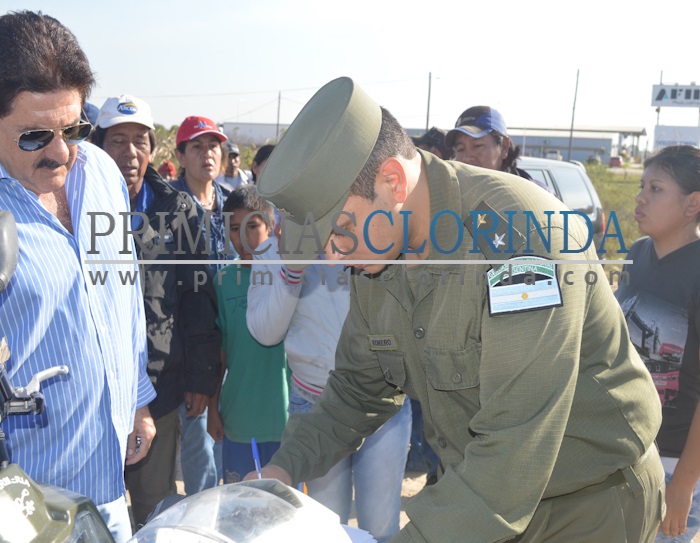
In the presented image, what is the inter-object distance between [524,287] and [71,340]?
133 centimetres

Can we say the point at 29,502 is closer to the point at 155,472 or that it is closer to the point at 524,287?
the point at 524,287

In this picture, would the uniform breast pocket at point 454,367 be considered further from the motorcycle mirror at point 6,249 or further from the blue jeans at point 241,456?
the blue jeans at point 241,456

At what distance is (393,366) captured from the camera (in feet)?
6.73

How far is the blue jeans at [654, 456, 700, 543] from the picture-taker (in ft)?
9.79

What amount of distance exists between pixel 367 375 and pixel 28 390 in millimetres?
996

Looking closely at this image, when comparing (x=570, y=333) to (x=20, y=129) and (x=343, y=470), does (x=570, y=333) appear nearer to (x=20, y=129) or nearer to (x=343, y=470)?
(x=20, y=129)

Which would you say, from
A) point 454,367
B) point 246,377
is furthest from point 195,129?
point 454,367

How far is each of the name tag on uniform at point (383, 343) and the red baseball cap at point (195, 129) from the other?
3.52 meters

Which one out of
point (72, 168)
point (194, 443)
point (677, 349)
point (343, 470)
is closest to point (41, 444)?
point (72, 168)

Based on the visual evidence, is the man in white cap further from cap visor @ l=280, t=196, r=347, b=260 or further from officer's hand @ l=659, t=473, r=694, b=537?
officer's hand @ l=659, t=473, r=694, b=537

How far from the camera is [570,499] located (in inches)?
73.9

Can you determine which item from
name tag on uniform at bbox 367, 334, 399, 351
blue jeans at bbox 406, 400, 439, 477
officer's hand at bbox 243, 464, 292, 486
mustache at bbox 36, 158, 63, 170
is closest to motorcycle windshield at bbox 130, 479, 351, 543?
officer's hand at bbox 243, 464, 292, 486

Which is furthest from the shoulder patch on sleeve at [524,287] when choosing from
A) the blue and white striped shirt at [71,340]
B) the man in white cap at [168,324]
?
the man in white cap at [168,324]

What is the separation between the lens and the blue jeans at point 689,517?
2.98 m
